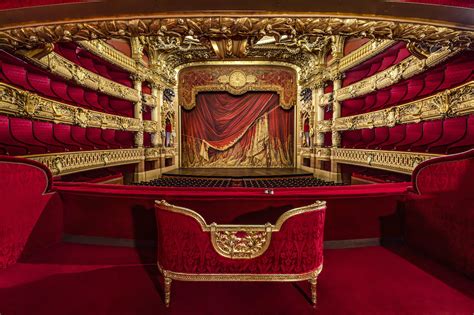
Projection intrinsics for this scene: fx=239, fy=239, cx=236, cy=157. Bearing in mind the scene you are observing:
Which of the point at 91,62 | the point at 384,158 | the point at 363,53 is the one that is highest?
the point at 363,53

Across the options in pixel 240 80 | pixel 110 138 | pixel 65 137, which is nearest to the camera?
pixel 65 137

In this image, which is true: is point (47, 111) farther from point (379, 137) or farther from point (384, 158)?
point (379, 137)

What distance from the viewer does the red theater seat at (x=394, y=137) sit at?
5.17m

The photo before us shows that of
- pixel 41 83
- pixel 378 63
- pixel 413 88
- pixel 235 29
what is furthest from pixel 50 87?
pixel 378 63

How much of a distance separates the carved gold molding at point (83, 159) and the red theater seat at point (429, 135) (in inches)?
258

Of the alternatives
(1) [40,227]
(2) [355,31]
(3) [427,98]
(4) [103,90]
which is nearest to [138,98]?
(4) [103,90]

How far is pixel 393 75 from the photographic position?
535 centimetres

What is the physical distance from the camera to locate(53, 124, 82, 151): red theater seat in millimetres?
4707

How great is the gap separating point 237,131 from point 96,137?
5.98 meters

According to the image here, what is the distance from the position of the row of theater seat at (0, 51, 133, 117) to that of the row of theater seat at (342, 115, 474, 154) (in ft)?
22.8

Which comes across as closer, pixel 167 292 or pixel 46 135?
pixel 167 292

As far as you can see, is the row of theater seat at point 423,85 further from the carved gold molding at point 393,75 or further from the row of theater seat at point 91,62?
the row of theater seat at point 91,62

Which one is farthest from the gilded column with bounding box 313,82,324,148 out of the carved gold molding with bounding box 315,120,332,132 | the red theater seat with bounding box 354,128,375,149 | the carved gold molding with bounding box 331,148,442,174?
the red theater seat with bounding box 354,128,375,149

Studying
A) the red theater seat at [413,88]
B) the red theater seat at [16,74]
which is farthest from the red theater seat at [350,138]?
the red theater seat at [16,74]
